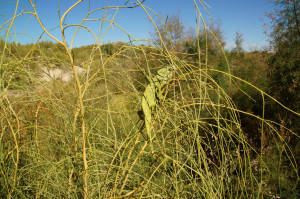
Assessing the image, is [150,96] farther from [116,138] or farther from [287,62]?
[287,62]

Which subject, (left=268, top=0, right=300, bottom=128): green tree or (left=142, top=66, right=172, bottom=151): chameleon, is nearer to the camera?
(left=142, top=66, right=172, bottom=151): chameleon

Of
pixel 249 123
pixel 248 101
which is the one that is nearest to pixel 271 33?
pixel 248 101

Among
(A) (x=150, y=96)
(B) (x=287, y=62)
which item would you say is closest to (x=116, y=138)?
(A) (x=150, y=96)

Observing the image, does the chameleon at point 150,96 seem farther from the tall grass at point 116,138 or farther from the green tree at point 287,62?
the green tree at point 287,62

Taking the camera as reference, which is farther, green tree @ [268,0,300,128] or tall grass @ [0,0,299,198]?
green tree @ [268,0,300,128]

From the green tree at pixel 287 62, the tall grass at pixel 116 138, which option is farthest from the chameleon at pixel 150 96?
the green tree at pixel 287 62

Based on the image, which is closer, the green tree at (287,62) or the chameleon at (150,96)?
the chameleon at (150,96)

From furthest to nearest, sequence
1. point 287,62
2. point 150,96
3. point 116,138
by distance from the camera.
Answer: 1. point 287,62
2. point 116,138
3. point 150,96

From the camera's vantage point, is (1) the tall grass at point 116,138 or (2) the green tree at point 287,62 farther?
(2) the green tree at point 287,62

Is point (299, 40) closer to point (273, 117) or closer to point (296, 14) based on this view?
point (296, 14)

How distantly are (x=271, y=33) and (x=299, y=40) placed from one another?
40 cm

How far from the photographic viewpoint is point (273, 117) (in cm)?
187

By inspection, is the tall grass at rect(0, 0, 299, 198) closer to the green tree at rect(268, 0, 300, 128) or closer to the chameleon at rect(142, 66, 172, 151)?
the chameleon at rect(142, 66, 172, 151)

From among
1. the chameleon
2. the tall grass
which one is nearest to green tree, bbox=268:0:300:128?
the tall grass
